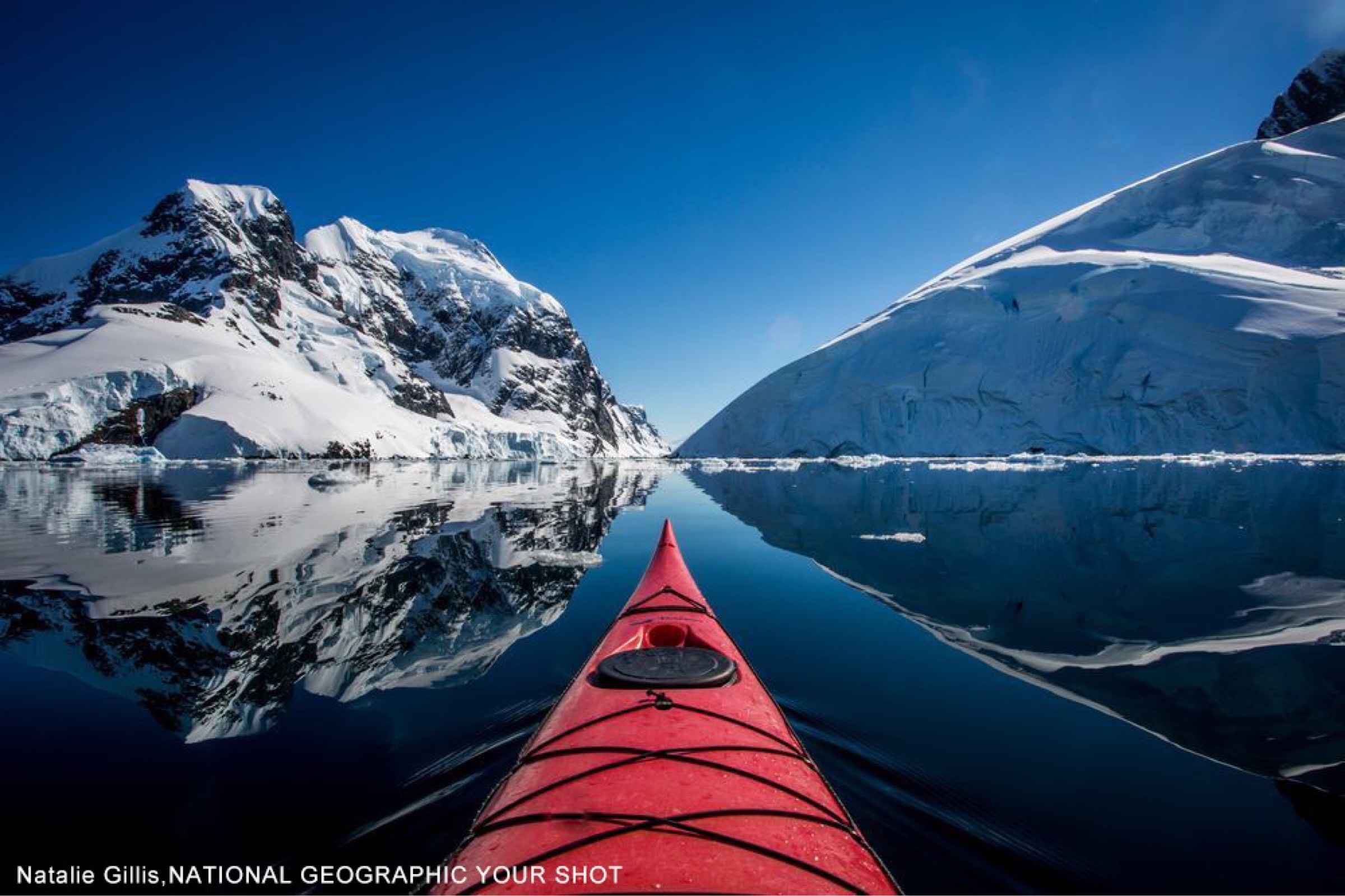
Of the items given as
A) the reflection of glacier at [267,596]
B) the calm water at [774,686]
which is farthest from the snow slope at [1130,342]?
the reflection of glacier at [267,596]

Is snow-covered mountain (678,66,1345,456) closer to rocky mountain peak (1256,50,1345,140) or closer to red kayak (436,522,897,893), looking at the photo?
rocky mountain peak (1256,50,1345,140)

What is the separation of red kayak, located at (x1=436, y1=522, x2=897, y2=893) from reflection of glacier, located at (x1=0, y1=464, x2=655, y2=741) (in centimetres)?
252

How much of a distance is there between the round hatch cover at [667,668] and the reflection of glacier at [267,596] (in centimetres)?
221

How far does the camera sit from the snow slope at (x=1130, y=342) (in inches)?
1389

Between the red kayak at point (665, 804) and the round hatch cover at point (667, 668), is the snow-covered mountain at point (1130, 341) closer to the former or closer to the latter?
the round hatch cover at point (667, 668)

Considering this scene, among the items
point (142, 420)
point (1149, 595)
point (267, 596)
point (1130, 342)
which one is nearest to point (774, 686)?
point (1149, 595)

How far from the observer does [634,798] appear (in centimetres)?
222

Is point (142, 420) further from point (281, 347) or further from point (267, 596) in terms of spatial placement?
point (267, 596)

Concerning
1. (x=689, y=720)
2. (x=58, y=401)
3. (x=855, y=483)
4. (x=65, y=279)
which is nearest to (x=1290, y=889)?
(x=689, y=720)

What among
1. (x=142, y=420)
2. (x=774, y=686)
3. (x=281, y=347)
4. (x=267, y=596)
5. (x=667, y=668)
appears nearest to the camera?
(x=667, y=668)

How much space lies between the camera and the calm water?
2.85 m

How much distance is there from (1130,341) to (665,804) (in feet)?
163

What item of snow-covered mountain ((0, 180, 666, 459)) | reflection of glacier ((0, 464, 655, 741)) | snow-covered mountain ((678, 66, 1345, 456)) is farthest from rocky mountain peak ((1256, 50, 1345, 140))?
snow-covered mountain ((0, 180, 666, 459))

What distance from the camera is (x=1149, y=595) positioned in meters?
7.41
